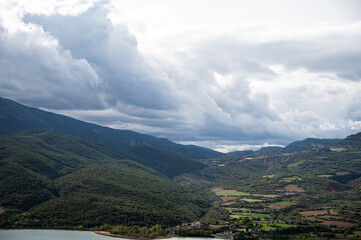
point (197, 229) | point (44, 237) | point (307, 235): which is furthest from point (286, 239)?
point (44, 237)

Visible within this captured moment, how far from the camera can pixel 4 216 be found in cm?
19175

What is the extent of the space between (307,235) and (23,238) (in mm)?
133264

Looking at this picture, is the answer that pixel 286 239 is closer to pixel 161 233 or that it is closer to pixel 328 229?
pixel 328 229

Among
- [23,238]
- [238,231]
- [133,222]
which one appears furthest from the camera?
[133,222]

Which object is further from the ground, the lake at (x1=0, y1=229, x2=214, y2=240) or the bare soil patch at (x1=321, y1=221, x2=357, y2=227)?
the bare soil patch at (x1=321, y1=221, x2=357, y2=227)

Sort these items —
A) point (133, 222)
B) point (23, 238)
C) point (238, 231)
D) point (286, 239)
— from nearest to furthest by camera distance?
point (23, 238) → point (286, 239) → point (238, 231) → point (133, 222)

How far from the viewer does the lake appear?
154512 millimetres

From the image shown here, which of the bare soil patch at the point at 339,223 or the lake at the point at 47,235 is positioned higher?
the bare soil patch at the point at 339,223

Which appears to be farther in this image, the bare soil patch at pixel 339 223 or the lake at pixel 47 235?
the bare soil patch at pixel 339 223

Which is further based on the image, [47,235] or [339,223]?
[339,223]

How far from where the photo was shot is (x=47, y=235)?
16325cm

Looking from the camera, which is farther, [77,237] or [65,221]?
[65,221]

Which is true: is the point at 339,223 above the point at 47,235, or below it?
above

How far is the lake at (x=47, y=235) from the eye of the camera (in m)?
155
